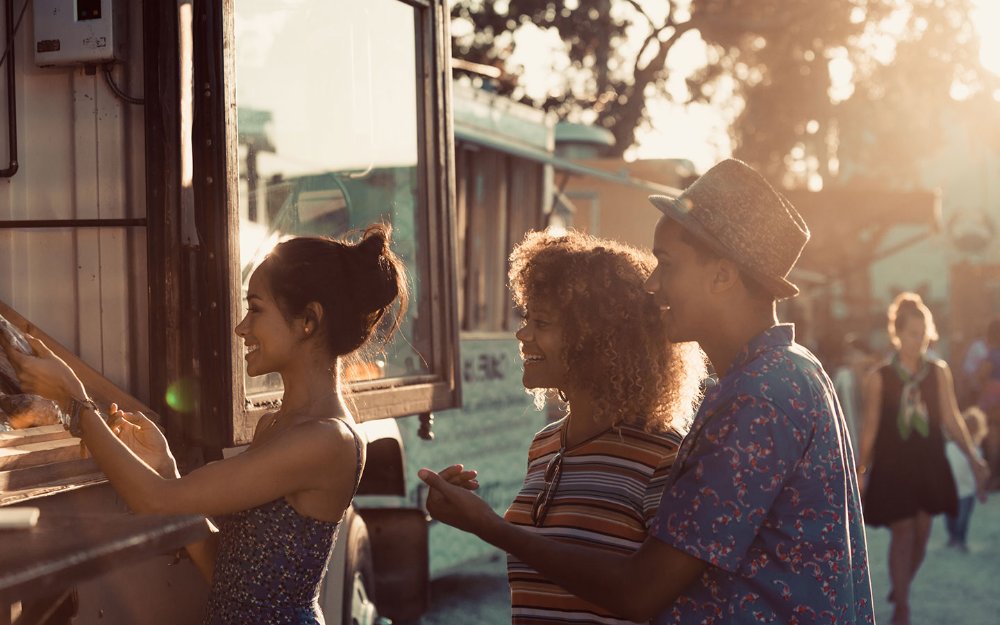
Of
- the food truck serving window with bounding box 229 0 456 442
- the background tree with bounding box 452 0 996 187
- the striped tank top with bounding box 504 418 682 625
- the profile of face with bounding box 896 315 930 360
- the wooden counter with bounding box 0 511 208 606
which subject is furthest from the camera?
the background tree with bounding box 452 0 996 187

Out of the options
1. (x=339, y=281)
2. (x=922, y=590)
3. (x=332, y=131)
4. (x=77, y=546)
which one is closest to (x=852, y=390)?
(x=922, y=590)

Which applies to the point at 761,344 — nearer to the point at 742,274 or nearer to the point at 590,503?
the point at 742,274

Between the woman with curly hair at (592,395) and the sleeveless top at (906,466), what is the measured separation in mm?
4809

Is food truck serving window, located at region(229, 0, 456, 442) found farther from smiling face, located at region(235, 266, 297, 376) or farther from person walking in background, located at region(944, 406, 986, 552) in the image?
person walking in background, located at region(944, 406, 986, 552)

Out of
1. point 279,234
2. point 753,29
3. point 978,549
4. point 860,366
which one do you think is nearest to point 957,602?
point 978,549

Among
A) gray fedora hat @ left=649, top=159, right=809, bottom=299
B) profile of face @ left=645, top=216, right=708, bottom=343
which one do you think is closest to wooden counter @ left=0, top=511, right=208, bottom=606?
profile of face @ left=645, top=216, right=708, bottom=343

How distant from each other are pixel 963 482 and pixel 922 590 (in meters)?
0.87

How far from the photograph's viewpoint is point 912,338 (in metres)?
7.61

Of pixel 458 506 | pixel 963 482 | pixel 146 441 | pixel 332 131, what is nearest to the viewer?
pixel 458 506

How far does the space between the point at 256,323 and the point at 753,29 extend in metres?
18.8

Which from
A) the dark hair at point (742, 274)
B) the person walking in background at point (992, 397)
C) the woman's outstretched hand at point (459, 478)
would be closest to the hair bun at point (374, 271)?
the woman's outstretched hand at point (459, 478)

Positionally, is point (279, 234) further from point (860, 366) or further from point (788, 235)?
point (860, 366)

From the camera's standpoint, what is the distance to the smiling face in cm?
277

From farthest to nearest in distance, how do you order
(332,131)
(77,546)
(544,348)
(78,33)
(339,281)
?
1. (332,131)
2. (78,33)
3. (544,348)
4. (339,281)
5. (77,546)
